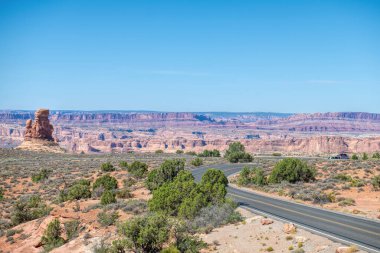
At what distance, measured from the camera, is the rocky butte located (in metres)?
98.4

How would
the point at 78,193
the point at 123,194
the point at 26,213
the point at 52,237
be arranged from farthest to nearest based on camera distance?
the point at 123,194 → the point at 78,193 → the point at 26,213 → the point at 52,237

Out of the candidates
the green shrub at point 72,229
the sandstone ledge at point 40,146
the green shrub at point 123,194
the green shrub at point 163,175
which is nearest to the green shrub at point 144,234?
the green shrub at point 72,229

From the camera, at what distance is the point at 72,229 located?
21.0m

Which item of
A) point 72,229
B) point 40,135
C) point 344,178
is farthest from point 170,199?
point 40,135

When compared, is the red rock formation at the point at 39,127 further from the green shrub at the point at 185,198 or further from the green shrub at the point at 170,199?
the green shrub at the point at 170,199

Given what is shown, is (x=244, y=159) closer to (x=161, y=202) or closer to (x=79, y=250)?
(x=161, y=202)

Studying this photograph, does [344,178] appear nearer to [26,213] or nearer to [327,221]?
[327,221]

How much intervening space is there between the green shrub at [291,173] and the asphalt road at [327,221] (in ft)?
32.8

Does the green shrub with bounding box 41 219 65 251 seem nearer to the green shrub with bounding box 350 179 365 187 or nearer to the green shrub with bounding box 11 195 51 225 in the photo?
the green shrub with bounding box 11 195 51 225

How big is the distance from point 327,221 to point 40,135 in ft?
307

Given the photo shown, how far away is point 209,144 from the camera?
542 feet

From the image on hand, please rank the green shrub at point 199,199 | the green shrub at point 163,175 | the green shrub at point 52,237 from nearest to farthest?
the green shrub at point 52,237 < the green shrub at point 199,199 < the green shrub at point 163,175

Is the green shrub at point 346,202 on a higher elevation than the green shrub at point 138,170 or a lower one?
higher

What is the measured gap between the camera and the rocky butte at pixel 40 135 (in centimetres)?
9844
